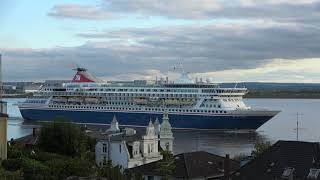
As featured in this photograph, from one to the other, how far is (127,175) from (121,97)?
61.6 meters

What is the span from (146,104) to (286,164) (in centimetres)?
6199

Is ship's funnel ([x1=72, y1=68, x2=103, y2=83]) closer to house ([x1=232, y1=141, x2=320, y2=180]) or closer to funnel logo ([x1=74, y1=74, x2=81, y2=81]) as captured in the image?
funnel logo ([x1=74, y1=74, x2=81, y2=81])

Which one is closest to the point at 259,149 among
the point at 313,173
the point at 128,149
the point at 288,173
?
the point at 128,149

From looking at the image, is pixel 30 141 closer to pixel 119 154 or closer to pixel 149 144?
pixel 119 154

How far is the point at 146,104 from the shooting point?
277 feet

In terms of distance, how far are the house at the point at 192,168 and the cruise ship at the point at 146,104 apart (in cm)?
4880

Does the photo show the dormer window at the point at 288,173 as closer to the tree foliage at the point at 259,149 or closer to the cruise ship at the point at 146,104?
the tree foliage at the point at 259,149

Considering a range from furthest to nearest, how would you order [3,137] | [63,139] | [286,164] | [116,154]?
[63,139], [116,154], [3,137], [286,164]

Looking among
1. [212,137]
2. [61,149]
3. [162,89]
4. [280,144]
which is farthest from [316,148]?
[162,89]

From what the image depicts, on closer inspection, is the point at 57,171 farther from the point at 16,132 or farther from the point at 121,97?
the point at 121,97

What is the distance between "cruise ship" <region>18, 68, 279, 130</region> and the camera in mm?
78688

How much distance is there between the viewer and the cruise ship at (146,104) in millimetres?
78688

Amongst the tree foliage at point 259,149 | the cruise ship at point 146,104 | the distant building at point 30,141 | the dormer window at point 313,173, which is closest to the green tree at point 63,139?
the distant building at point 30,141

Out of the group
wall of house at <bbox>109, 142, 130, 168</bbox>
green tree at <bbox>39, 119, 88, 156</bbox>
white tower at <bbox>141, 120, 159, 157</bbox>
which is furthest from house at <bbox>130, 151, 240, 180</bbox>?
green tree at <bbox>39, 119, 88, 156</bbox>
